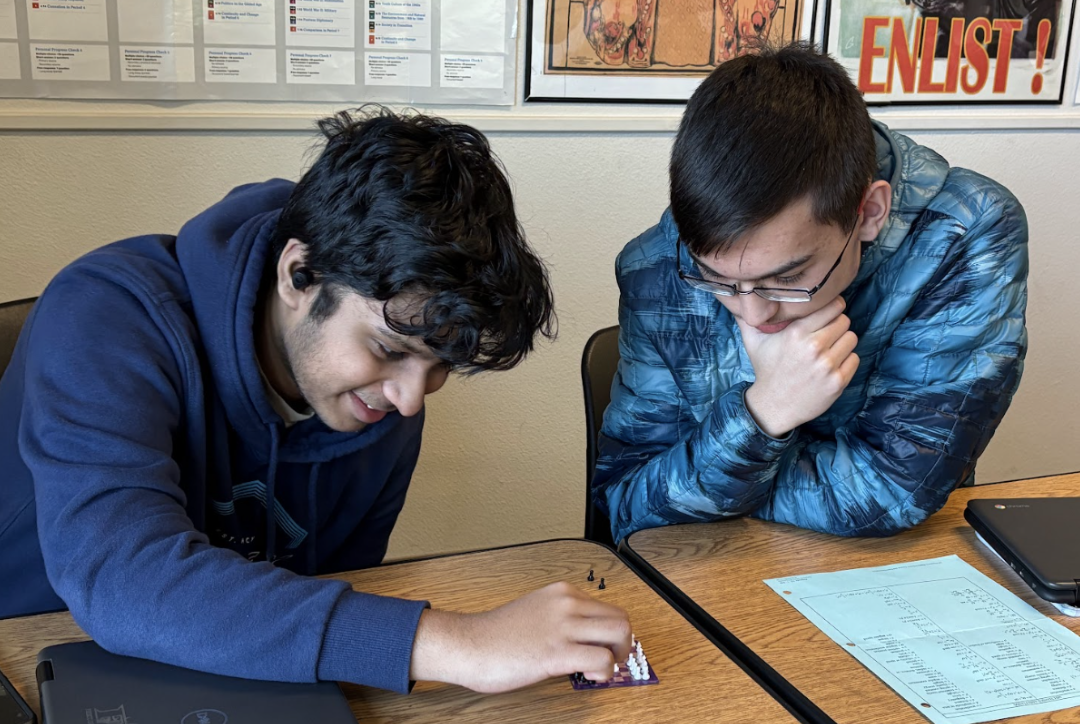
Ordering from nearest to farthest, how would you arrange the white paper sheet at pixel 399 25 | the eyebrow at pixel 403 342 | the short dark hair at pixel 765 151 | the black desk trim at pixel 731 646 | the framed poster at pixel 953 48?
the black desk trim at pixel 731 646 < the eyebrow at pixel 403 342 < the short dark hair at pixel 765 151 < the white paper sheet at pixel 399 25 < the framed poster at pixel 953 48

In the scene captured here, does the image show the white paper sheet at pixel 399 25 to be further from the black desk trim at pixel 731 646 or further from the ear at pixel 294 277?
the black desk trim at pixel 731 646

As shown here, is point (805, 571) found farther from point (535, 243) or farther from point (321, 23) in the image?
point (321, 23)

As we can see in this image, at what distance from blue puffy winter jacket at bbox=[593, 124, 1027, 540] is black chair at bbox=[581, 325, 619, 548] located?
0.07 meters

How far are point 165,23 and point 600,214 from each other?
0.98 meters

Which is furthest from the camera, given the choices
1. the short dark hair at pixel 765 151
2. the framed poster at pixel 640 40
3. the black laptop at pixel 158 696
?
the framed poster at pixel 640 40

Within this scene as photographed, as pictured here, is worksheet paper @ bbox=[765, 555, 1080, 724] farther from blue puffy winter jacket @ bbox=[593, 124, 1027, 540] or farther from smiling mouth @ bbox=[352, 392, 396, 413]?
smiling mouth @ bbox=[352, 392, 396, 413]

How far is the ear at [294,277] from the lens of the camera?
1.12m

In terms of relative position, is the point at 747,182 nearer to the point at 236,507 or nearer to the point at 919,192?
the point at 919,192

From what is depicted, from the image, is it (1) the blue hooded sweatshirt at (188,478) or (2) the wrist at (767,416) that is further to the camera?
(2) the wrist at (767,416)

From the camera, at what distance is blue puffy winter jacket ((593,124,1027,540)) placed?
51.0 inches

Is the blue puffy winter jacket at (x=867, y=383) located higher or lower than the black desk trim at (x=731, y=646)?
higher

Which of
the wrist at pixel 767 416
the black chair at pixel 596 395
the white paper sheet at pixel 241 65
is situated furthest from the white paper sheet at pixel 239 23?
the wrist at pixel 767 416

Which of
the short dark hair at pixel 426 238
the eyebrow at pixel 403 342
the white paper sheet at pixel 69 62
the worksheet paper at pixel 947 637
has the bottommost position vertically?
the worksheet paper at pixel 947 637

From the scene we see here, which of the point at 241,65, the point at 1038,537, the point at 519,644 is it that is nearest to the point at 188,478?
the point at 519,644
